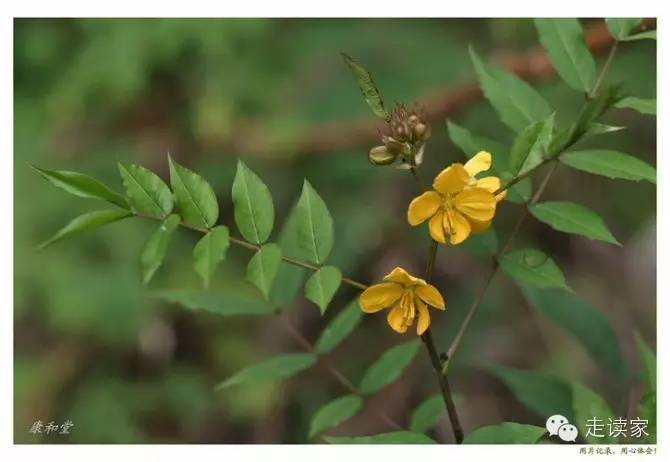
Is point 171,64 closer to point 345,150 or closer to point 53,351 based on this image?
point 345,150

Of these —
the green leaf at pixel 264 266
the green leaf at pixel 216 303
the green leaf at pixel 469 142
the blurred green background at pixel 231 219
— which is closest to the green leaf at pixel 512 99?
the green leaf at pixel 469 142

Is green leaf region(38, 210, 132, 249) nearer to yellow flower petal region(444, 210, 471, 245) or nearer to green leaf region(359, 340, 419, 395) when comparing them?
yellow flower petal region(444, 210, 471, 245)

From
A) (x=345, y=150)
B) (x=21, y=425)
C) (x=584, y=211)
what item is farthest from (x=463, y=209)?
(x=345, y=150)

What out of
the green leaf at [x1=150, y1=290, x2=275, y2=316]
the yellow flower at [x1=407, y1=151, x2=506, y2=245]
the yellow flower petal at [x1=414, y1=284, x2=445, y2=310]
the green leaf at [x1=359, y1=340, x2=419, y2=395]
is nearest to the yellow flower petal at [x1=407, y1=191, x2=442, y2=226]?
the yellow flower at [x1=407, y1=151, x2=506, y2=245]

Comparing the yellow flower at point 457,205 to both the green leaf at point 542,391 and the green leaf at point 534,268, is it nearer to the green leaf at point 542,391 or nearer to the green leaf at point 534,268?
the green leaf at point 534,268

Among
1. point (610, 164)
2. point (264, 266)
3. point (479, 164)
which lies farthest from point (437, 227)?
point (610, 164)

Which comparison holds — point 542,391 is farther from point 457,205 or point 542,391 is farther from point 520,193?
point 457,205
